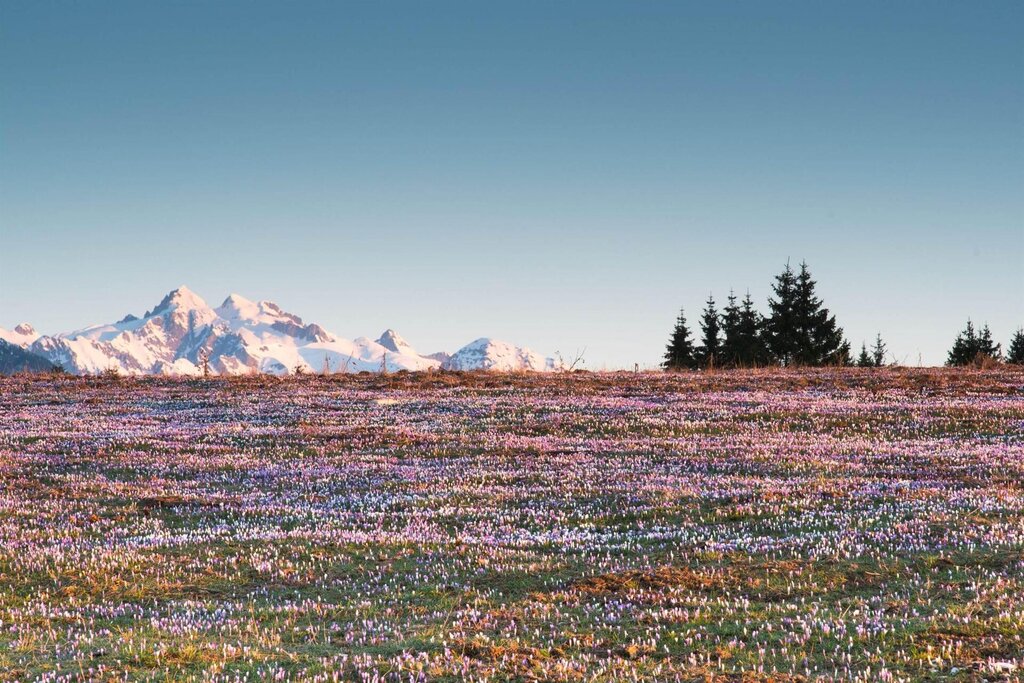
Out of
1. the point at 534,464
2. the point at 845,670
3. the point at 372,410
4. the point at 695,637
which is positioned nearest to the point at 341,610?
the point at 695,637

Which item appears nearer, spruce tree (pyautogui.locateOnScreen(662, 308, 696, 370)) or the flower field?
the flower field

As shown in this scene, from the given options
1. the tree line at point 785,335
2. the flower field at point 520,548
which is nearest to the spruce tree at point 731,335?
the tree line at point 785,335

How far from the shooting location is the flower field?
8.68m

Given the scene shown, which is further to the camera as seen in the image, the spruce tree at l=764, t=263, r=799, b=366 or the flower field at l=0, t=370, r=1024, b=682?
the spruce tree at l=764, t=263, r=799, b=366

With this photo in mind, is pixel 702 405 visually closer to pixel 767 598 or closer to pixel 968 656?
pixel 767 598

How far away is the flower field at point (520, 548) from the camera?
28.5 feet

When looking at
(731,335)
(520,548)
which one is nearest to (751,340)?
(731,335)

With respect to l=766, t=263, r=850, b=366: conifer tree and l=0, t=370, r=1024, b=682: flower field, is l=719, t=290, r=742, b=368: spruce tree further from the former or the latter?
l=0, t=370, r=1024, b=682: flower field

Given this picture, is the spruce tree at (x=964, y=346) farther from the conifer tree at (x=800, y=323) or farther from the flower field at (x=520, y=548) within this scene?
the flower field at (x=520, y=548)

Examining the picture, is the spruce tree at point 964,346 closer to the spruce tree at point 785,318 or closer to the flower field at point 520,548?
the spruce tree at point 785,318

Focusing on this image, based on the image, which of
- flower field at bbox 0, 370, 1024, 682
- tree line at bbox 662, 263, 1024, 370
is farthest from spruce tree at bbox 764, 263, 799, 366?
flower field at bbox 0, 370, 1024, 682

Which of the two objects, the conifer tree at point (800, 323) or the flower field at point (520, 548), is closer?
the flower field at point (520, 548)

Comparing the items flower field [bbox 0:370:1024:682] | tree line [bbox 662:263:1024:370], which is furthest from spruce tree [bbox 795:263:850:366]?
flower field [bbox 0:370:1024:682]

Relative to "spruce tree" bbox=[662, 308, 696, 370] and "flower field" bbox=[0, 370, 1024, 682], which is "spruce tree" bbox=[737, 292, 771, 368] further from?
"flower field" bbox=[0, 370, 1024, 682]
